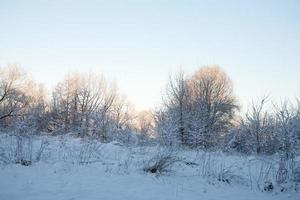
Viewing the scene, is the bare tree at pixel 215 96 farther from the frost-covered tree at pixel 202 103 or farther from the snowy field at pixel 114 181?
the snowy field at pixel 114 181

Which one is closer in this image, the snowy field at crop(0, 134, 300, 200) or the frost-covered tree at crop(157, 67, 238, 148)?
the snowy field at crop(0, 134, 300, 200)

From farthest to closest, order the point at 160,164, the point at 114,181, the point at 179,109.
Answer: the point at 179,109
the point at 160,164
the point at 114,181

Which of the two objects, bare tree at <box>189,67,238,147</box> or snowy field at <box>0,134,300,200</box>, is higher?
bare tree at <box>189,67,238,147</box>

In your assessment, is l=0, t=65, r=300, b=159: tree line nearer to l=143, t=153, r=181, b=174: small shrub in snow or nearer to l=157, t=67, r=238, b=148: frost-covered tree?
l=157, t=67, r=238, b=148: frost-covered tree

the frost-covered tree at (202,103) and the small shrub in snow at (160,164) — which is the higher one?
the frost-covered tree at (202,103)

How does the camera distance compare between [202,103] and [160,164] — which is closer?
[160,164]

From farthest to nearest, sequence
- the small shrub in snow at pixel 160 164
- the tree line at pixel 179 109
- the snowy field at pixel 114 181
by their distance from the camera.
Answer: the tree line at pixel 179 109 < the small shrub in snow at pixel 160 164 < the snowy field at pixel 114 181

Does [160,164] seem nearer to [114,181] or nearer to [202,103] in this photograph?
[114,181]

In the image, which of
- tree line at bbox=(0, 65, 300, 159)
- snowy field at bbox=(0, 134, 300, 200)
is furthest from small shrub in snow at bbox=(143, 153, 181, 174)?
tree line at bbox=(0, 65, 300, 159)

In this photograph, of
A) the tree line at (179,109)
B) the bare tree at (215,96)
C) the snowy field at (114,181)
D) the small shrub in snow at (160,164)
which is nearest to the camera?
Answer: the snowy field at (114,181)

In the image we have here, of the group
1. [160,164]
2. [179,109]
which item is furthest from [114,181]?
[179,109]

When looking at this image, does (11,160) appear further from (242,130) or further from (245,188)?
(242,130)

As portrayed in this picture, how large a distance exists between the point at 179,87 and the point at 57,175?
3083 cm

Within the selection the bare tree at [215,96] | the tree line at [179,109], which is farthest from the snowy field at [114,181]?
the bare tree at [215,96]
